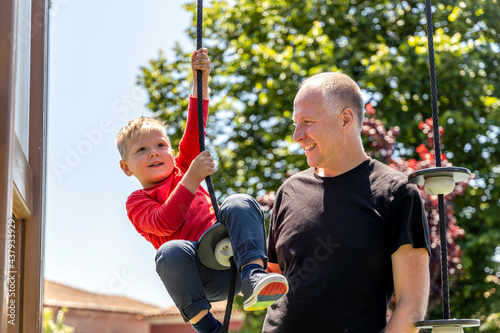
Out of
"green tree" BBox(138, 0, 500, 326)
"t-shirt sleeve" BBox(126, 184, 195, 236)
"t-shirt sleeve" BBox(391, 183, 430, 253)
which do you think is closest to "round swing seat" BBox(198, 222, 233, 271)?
"t-shirt sleeve" BBox(126, 184, 195, 236)

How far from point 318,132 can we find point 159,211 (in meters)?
0.63

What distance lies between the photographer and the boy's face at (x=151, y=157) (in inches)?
100

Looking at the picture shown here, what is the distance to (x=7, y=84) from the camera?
157 cm

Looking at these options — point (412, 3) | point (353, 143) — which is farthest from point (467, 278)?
point (353, 143)

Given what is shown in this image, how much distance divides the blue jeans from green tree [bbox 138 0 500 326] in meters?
6.23

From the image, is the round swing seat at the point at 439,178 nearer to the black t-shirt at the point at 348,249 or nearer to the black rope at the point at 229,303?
the black t-shirt at the point at 348,249

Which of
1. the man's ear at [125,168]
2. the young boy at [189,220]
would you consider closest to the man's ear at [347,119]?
the young boy at [189,220]

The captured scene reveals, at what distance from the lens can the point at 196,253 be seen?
225 centimetres

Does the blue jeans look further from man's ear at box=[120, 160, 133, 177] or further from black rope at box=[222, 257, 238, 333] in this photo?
man's ear at box=[120, 160, 133, 177]

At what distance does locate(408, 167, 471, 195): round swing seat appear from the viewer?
81.6 inches

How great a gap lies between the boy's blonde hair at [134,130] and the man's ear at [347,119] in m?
0.72

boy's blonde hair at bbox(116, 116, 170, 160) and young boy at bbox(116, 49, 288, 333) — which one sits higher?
boy's blonde hair at bbox(116, 116, 170, 160)

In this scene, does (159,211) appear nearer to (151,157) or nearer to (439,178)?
(151,157)

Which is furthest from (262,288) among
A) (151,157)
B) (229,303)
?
(151,157)
